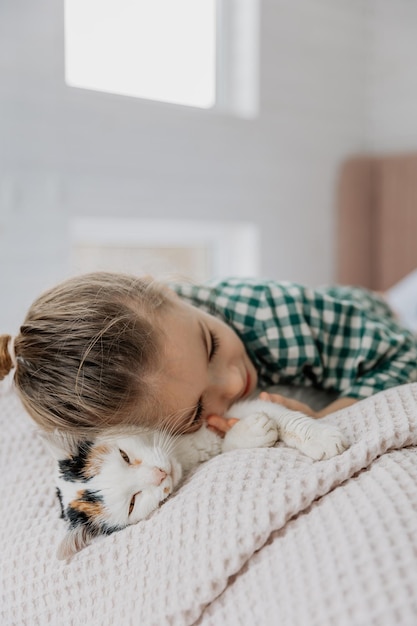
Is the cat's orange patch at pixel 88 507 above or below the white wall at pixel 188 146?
below

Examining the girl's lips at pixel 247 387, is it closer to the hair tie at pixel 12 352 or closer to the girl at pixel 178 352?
the girl at pixel 178 352

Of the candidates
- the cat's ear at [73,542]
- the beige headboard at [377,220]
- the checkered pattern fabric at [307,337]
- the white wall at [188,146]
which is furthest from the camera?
the beige headboard at [377,220]

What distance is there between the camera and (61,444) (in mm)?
863

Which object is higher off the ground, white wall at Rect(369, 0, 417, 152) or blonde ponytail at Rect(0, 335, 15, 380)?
white wall at Rect(369, 0, 417, 152)

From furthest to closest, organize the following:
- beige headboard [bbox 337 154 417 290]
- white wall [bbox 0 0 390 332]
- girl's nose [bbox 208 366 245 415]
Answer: beige headboard [bbox 337 154 417 290]
white wall [bbox 0 0 390 332]
girl's nose [bbox 208 366 245 415]

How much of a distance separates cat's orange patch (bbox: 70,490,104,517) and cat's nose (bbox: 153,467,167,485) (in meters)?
0.07

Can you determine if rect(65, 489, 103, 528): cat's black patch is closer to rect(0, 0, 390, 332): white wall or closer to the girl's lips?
the girl's lips

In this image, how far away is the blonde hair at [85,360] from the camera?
2.78 feet

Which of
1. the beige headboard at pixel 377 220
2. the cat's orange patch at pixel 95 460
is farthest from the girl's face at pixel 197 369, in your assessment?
the beige headboard at pixel 377 220

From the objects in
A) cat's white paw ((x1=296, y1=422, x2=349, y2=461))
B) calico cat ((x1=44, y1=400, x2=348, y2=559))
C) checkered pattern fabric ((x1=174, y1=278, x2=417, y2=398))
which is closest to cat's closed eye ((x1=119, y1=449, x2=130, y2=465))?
calico cat ((x1=44, y1=400, x2=348, y2=559))

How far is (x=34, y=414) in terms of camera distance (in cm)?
89

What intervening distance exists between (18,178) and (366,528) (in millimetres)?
1682

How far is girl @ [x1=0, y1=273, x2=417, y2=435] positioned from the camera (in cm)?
86

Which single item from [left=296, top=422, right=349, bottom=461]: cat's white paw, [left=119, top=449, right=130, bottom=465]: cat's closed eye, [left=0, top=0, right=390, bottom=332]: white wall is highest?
[left=0, top=0, right=390, bottom=332]: white wall
